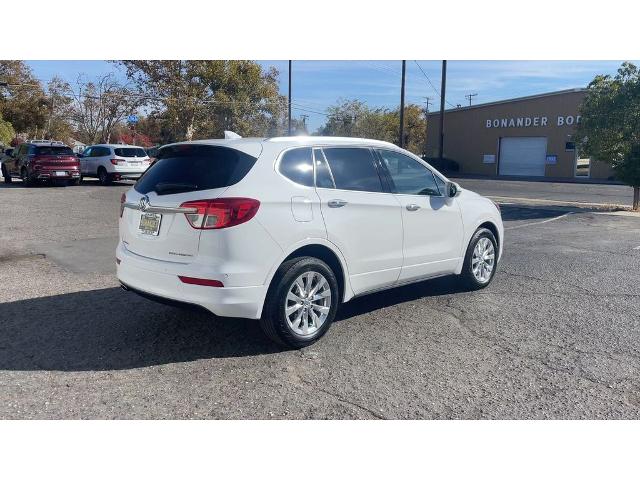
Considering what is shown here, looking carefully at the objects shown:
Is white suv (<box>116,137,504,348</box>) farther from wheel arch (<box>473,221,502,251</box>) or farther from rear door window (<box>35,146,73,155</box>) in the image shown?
rear door window (<box>35,146,73,155</box>)

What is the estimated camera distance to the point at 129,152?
24156mm

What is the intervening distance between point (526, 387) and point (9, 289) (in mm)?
5607

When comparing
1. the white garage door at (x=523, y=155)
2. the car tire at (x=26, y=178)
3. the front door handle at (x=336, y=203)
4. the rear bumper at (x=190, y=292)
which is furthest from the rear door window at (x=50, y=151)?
the white garage door at (x=523, y=155)

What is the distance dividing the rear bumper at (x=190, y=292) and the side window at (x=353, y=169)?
4.29 ft

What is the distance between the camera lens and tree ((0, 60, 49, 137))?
45062 millimetres

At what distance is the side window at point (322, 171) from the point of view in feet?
16.2

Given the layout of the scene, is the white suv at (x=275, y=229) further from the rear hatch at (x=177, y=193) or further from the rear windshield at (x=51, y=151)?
the rear windshield at (x=51, y=151)

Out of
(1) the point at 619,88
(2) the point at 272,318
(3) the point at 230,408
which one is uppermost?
(1) the point at 619,88

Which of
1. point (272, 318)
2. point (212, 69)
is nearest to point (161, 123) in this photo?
point (212, 69)

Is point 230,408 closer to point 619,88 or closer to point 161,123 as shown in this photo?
point 619,88

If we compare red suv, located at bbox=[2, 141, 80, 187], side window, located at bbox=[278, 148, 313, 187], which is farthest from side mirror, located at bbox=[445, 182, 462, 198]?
red suv, located at bbox=[2, 141, 80, 187]

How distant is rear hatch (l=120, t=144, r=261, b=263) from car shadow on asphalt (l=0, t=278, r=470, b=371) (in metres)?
0.61

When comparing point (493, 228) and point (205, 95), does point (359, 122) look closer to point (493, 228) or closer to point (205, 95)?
point (205, 95)
